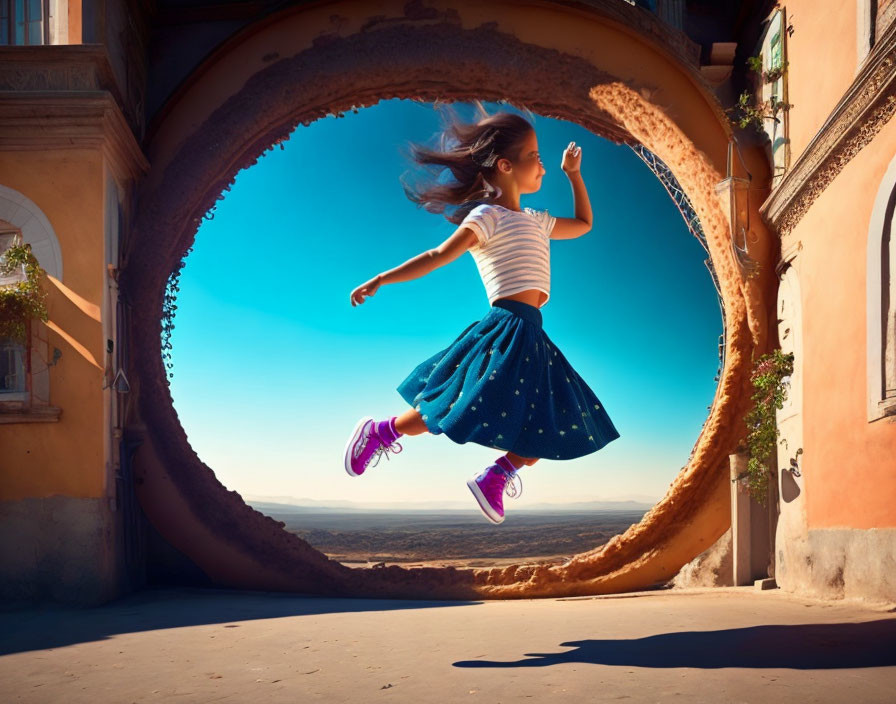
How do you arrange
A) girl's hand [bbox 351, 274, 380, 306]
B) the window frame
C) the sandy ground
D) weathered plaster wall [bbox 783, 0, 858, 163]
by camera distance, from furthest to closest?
the window frame → weathered plaster wall [bbox 783, 0, 858, 163] → girl's hand [bbox 351, 274, 380, 306] → the sandy ground

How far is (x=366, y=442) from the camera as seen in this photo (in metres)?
4.42

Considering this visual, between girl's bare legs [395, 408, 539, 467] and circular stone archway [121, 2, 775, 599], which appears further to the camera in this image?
circular stone archway [121, 2, 775, 599]

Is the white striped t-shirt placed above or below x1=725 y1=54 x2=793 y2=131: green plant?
below

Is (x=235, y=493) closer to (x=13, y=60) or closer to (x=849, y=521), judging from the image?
(x=13, y=60)

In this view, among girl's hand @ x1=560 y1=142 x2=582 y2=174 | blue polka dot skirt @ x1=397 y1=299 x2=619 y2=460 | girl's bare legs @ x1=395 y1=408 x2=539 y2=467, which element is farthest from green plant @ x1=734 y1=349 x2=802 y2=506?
girl's bare legs @ x1=395 y1=408 x2=539 y2=467

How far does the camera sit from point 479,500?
402 cm

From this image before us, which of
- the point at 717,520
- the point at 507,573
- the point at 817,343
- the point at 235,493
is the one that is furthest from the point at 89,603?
the point at 817,343

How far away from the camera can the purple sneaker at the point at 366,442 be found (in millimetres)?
4395

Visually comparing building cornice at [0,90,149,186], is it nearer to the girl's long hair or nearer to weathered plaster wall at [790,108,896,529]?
the girl's long hair

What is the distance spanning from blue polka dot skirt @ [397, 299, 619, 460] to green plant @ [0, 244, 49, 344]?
2804 millimetres

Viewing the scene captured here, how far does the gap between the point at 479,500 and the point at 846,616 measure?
168cm

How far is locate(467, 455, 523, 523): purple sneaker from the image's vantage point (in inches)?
158

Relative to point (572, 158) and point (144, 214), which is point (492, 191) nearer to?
point (572, 158)

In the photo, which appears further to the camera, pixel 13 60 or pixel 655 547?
pixel 655 547
